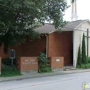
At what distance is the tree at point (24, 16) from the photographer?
58.6 feet

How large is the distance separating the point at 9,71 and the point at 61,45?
10.1m

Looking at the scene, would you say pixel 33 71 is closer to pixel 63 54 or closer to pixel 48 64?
pixel 48 64

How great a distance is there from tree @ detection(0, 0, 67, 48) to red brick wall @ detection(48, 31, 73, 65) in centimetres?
366

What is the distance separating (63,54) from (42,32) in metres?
4.27

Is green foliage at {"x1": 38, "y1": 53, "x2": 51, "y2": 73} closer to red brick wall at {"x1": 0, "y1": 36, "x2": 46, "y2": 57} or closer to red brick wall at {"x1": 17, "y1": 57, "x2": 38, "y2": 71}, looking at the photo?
red brick wall at {"x1": 17, "y1": 57, "x2": 38, "y2": 71}

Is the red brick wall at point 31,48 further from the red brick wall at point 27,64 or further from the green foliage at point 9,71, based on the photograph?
the green foliage at point 9,71

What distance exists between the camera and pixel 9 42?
22.6 metres

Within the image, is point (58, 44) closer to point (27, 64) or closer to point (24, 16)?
point (27, 64)

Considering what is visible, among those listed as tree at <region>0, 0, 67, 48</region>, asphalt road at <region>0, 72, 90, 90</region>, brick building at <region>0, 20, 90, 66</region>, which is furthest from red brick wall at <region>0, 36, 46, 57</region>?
asphalt road at <region>0, 72, 90, 90</region>

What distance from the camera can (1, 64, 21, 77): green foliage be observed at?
19.1 meters

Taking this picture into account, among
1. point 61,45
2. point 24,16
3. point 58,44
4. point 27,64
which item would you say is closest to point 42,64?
point 27,64

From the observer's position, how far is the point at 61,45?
28375 millimetres

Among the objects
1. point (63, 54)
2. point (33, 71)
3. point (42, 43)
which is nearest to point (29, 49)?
point (42, 43)

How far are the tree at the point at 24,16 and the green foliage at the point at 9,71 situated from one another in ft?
9.51
